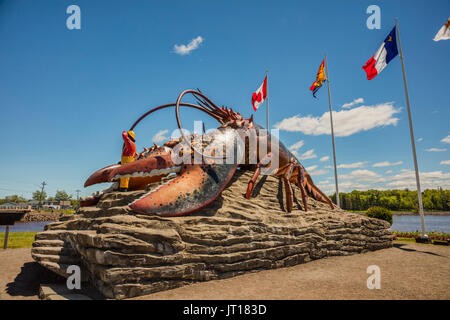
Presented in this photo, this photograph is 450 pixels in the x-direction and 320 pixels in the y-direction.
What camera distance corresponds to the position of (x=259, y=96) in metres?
16.5

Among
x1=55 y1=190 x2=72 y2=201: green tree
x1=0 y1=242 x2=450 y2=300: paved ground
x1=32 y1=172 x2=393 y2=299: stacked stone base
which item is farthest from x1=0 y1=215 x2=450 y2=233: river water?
x1=55 y1=190 x2=72 y2=201: green tree

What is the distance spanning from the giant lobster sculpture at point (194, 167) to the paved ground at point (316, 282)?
64.9 inches

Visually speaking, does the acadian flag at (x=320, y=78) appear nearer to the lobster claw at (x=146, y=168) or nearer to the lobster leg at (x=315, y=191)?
the lobster leg at (x=315, y=191)

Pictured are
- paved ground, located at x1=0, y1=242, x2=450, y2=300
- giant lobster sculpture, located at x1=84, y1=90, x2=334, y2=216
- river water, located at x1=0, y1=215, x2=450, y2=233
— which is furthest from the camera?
river water, located at x1=0, y1=215, x2=450, y2=233

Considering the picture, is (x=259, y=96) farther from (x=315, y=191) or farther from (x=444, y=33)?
(x=444, y=33)

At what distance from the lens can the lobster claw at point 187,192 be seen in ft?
15.7

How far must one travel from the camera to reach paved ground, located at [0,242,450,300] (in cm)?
404

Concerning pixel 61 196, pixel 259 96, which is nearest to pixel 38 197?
pixel 61 196

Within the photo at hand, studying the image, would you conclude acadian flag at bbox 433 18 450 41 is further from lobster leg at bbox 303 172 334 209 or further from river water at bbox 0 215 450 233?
river water at bbox 0 215 450 233

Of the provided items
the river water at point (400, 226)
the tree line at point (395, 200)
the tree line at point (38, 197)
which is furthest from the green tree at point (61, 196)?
the tree line at point (395, 200)

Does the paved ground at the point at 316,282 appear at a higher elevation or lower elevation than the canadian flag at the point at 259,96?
lower

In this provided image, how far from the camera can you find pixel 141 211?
4.64m

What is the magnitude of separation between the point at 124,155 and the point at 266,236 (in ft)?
14.7
